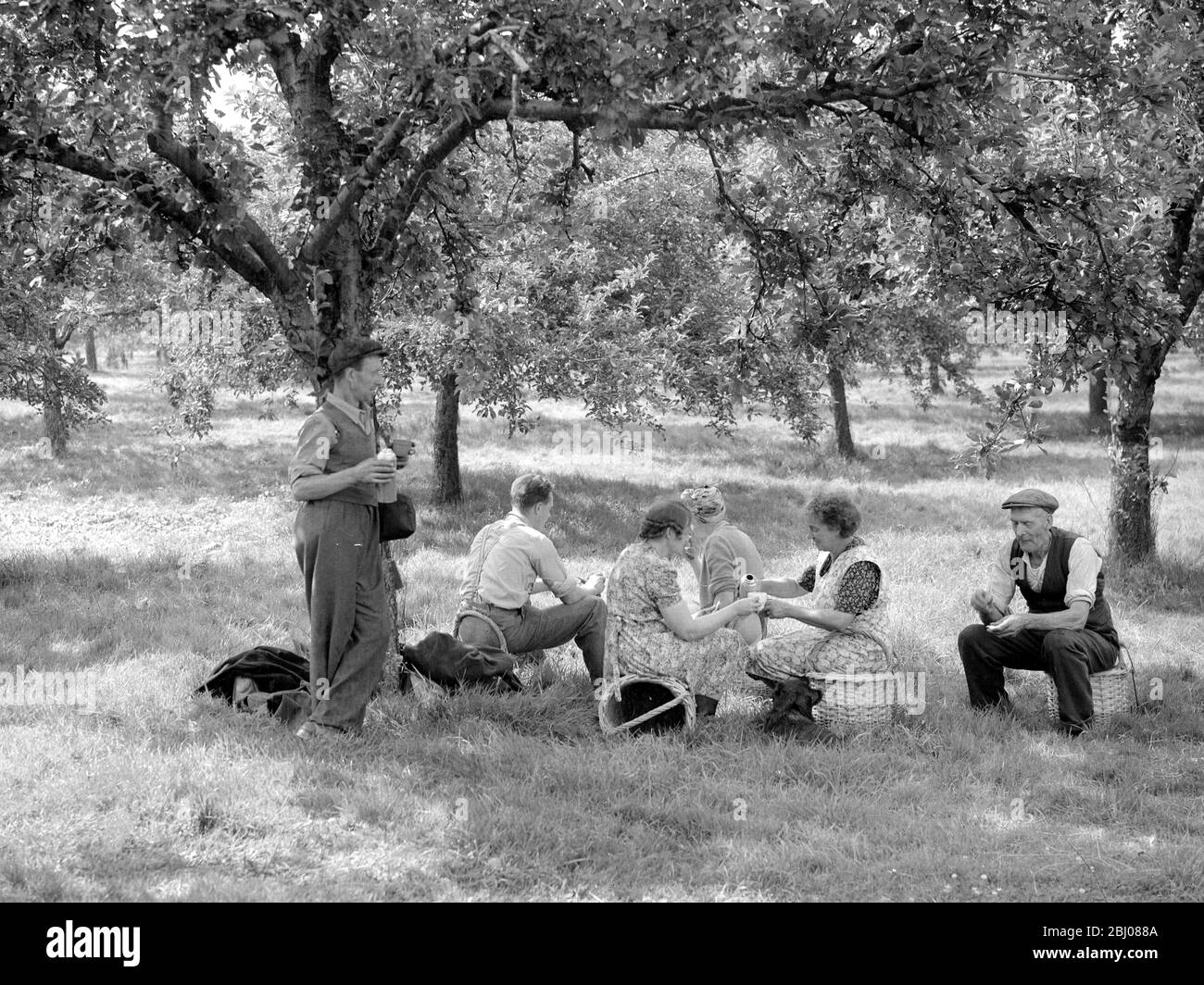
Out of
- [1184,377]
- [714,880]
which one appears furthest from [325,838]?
[1184,377]

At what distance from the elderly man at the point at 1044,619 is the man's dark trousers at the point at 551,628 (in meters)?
2.39

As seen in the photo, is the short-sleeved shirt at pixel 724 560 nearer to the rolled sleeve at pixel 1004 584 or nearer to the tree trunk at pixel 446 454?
the rolled sleeve at pixel 1004 584

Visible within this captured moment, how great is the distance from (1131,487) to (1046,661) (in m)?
4.98

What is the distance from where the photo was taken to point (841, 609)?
658 centimetres

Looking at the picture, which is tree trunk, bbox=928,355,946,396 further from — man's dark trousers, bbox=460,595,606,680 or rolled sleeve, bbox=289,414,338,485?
rolled sleeve, bbox=289,414,338,485

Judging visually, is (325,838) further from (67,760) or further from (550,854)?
(67,760)

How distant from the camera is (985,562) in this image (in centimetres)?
1198

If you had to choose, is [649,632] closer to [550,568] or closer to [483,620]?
[550,568]

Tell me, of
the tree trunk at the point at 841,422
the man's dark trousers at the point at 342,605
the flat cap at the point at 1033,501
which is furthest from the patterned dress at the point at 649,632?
the tree trunk at the point at 841,422

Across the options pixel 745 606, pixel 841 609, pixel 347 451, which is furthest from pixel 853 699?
pixel 347 451
